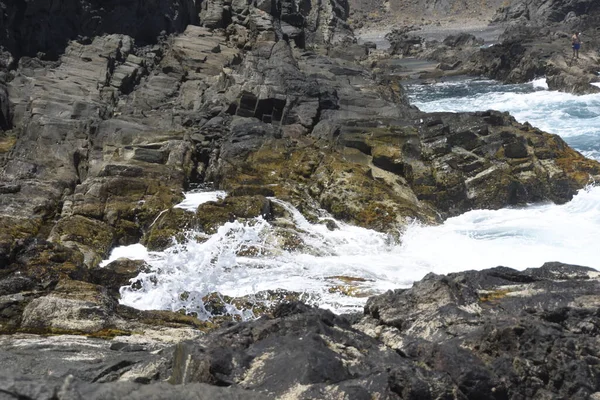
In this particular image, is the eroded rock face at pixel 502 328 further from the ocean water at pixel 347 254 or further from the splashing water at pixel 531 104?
the splashing water at pixel 531 104

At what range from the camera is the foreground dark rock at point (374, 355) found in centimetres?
586

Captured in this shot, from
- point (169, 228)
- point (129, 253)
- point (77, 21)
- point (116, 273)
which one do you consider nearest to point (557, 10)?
point (77, 21)

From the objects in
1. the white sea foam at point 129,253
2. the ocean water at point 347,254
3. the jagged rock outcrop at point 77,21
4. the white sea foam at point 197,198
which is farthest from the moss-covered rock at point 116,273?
the jagged rock outcrop at point 77,21

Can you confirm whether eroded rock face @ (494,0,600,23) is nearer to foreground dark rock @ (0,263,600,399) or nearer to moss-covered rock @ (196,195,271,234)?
moss-covered rock @ (196,195,271,234)

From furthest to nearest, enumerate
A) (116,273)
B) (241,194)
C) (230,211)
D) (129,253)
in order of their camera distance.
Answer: (241,194) < (230,211) < (129,253) < (116,273)

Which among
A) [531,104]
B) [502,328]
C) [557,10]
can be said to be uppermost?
[557,10]

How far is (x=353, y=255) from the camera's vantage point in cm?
1730

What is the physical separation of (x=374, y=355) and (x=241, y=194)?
13.3 m

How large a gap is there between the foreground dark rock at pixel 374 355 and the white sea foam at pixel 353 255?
463 centimetres

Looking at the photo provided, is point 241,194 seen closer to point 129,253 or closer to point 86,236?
point 129,253

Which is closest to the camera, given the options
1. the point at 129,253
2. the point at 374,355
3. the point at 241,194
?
the point at 374,355

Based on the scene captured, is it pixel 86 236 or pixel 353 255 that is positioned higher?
pixel 353 255

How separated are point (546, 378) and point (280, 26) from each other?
43.3 meters

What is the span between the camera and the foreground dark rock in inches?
231
